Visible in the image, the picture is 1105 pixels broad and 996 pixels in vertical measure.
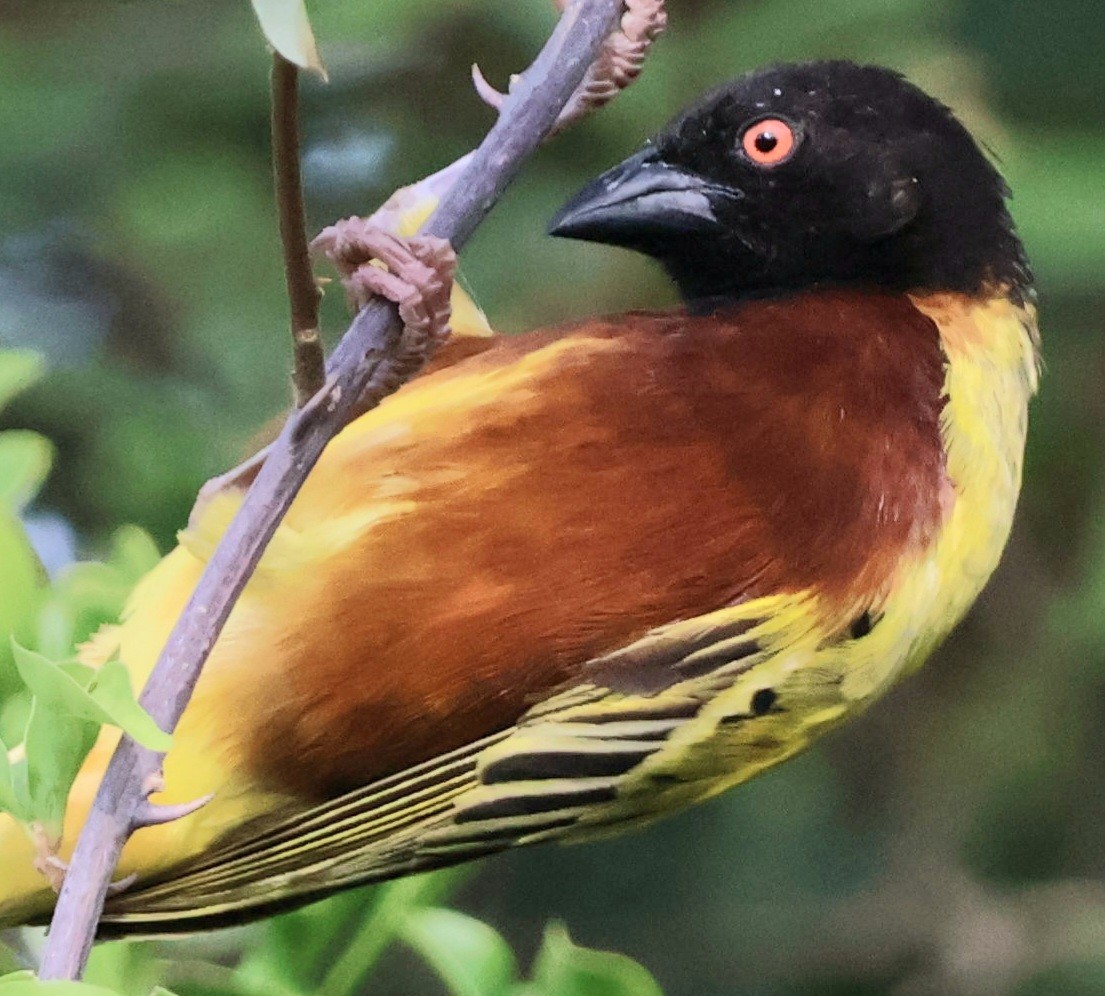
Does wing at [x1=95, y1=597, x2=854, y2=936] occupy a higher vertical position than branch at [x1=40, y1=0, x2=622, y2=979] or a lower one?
lower

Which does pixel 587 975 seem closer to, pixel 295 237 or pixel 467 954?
pixel 467 954

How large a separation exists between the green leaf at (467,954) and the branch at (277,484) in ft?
0.92

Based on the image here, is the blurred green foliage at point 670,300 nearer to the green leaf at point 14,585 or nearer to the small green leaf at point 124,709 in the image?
the green leaf at point 14,585

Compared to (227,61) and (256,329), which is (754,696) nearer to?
(256,329)

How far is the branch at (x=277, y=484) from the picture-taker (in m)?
0.61

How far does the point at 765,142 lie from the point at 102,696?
0.61m

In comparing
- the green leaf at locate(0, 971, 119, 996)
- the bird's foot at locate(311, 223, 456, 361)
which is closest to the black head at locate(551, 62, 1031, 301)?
the bird's foot at locate(311, 223, 456, 361)

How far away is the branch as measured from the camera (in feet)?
2.01

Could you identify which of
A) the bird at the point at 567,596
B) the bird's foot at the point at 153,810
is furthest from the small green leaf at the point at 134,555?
the bird's foot at the point at 153,810

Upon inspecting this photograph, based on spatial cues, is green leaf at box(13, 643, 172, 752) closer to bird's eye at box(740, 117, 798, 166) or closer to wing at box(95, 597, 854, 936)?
wing at box(95, 597, 854, 936)

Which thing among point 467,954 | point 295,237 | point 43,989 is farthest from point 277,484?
point 467,954

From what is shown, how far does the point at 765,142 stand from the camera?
3.40 ft

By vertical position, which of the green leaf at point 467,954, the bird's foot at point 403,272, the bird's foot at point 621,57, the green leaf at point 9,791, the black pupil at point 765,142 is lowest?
the green leaf at point 467,954

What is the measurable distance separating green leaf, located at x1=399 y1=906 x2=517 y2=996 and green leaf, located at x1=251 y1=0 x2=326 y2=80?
53 cm
